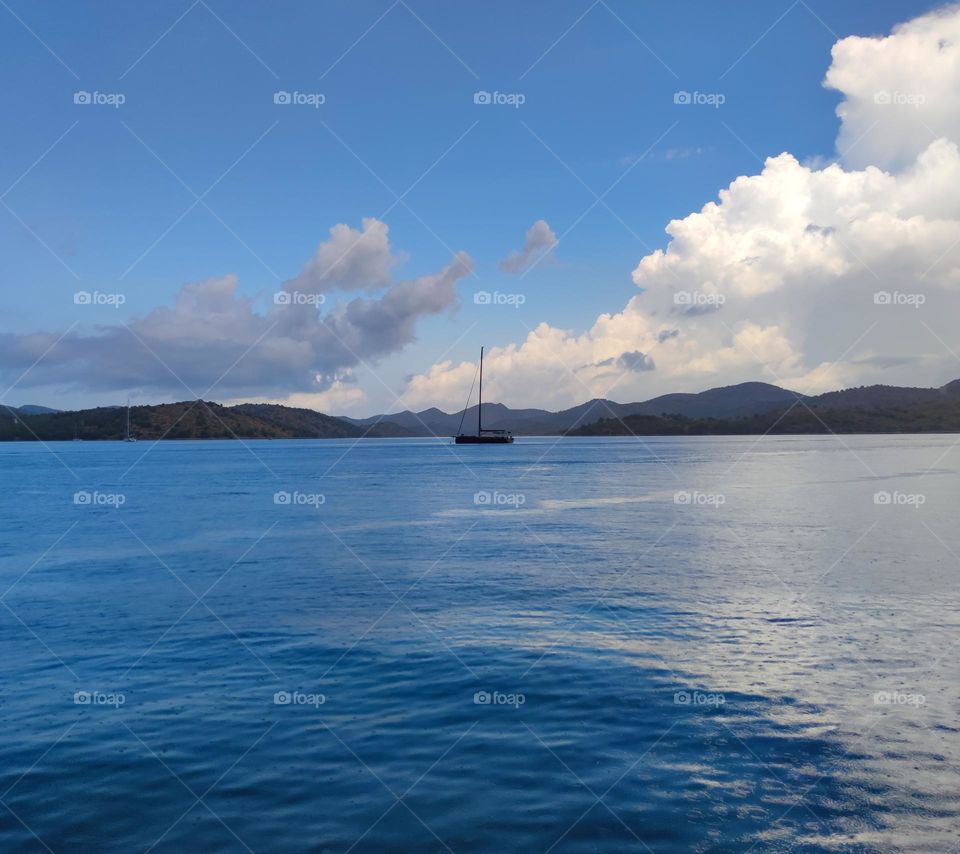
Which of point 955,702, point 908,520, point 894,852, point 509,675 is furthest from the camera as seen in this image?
point 908,520

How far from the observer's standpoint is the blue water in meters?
10.9

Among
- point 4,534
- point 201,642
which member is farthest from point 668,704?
point 4,534

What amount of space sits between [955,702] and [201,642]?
18.4 metres

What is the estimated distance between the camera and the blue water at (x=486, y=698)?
1094 cm

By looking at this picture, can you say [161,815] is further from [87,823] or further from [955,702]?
[955,702]

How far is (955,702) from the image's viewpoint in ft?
50.8

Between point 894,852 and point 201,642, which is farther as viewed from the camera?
point 201,642

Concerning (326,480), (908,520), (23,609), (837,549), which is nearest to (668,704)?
(23,609)

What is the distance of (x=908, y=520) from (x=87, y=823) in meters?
48.2

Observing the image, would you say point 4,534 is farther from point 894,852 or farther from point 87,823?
point 894,852

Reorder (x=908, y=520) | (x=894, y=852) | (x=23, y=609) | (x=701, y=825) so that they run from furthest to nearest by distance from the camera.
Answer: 1. (x=908, y=520)
2. (x=23, y=609)
3. (x=701, y=825)
4. (x=894, y=852)

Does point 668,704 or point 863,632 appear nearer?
point 668,704

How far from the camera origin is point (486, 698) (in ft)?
52.5

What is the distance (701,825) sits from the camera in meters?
10.8
